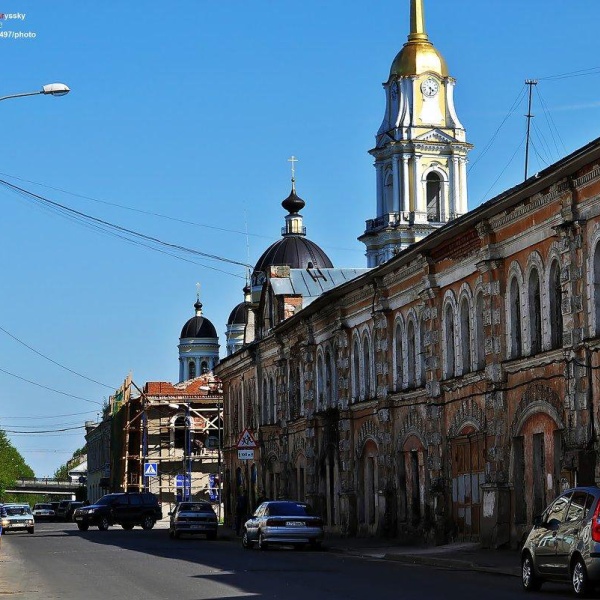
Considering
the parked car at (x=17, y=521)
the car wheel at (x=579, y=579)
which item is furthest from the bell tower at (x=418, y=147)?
the car wheel at (x=579, y=579)

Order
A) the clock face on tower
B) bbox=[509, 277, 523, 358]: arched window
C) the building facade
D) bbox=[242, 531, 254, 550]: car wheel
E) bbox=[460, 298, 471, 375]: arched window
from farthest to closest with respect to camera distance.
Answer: the clock face on tower
bbox=[242, 531, 254, 550]: car wheel
bbox=[460, 298, 471, 375]: arched window
bbox=[509, 277, 523, 358]: arched window
the building facade

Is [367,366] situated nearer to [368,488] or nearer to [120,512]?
[368,488]

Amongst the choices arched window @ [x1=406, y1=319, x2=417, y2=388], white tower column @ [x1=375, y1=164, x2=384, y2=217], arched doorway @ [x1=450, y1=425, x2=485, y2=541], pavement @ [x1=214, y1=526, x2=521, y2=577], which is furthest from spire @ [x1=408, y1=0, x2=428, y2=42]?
arched doorway @ [x1=450, y1=425, x2=485, y2=541]

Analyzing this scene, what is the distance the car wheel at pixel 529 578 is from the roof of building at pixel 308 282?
38.8m

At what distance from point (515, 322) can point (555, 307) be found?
2580 millimetres

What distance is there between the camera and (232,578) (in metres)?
26.0

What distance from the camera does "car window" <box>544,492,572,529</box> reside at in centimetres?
2184

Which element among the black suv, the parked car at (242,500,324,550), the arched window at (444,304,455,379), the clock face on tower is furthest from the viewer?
the clock face on tower

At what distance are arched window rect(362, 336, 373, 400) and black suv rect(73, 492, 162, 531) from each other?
75.7ft

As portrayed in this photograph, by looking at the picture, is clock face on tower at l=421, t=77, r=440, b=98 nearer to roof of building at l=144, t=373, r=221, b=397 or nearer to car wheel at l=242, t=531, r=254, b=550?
roof of building at l=144, t=373, r=221, b=397

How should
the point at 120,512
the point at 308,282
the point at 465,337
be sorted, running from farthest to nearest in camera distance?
the point at 120,512, the point at 308,282, the point at 465,337

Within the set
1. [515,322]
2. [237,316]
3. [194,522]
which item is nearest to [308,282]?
[194,522]

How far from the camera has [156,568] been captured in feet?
97.7

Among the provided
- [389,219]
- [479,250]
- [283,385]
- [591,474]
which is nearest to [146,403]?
[389,219]
